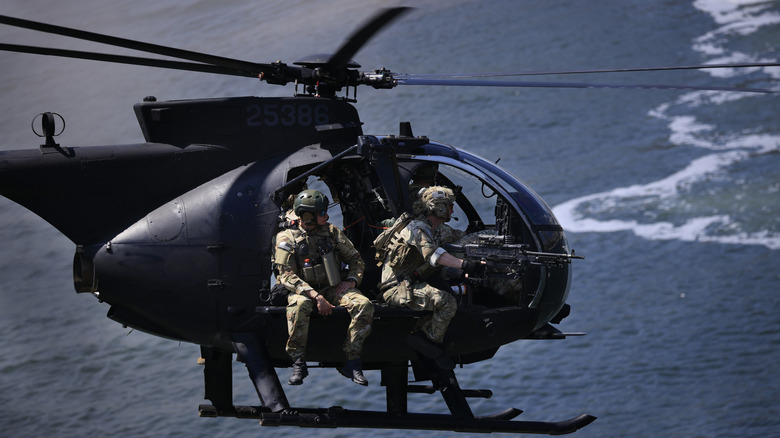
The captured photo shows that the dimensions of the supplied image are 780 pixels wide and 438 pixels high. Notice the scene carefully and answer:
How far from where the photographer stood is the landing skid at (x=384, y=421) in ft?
42.4

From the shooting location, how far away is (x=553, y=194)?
4625 cm

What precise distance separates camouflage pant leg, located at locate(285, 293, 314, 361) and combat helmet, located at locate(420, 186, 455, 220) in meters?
1.78

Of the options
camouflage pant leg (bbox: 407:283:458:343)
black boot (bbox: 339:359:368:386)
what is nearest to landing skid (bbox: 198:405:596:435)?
black boot (bbox: 339:359:368:386)

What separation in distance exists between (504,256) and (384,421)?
7.83 ft

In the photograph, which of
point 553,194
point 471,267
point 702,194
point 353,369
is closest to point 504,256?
point 471,267

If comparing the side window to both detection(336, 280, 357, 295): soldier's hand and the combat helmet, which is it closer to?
the combat helmet

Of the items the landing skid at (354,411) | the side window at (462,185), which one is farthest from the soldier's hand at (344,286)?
the side window at (462,185)

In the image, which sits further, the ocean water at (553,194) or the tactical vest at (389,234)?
the ocean water at (553,194)

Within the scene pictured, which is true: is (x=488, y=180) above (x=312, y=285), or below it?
above

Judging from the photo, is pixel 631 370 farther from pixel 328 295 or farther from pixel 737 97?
pixel 328 295

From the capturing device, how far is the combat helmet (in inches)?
523

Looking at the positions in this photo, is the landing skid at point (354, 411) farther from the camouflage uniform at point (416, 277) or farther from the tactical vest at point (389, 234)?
the tactical vest at point (389, 234)

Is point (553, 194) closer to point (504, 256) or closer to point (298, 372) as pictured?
point (504, 256)

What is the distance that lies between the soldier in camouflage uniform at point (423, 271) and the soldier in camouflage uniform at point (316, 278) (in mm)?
406
